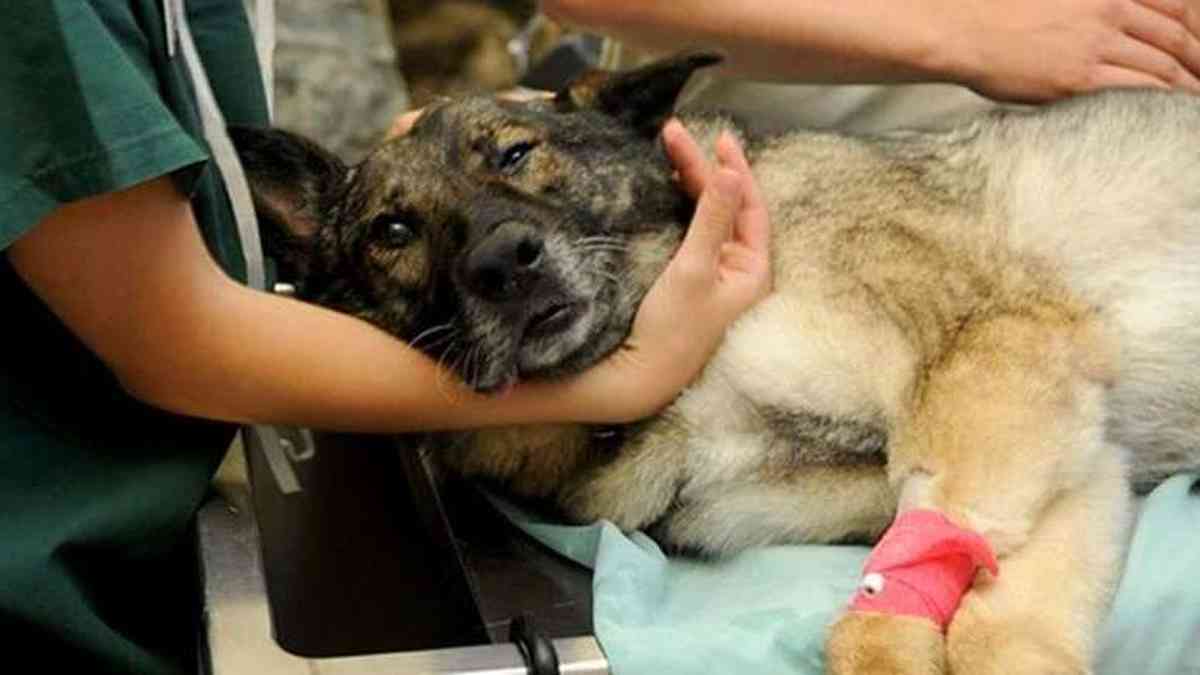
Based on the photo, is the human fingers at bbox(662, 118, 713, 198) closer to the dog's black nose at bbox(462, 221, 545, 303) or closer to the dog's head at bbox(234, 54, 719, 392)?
the dog's head at bbox(234, 54, 719, 392)

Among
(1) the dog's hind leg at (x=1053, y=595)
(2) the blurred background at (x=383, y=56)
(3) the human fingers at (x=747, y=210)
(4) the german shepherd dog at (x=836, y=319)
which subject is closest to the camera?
(1) the dog's hind leg at (x=1053, y=595)

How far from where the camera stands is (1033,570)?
4.09ft

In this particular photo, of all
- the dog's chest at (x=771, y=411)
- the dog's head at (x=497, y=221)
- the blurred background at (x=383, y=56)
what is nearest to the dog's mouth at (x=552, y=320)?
the dog's head at (x=497, y=221)

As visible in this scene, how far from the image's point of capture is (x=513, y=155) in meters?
1.47

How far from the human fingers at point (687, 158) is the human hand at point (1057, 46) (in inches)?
13.4

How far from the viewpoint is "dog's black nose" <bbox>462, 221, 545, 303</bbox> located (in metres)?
1.32

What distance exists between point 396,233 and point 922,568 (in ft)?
1.93

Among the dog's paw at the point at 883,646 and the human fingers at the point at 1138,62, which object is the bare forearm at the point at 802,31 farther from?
the dog's paw at the point at 883,646

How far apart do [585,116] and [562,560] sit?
1.47 feet

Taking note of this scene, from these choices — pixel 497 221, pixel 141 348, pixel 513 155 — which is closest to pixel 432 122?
pixel 513 155

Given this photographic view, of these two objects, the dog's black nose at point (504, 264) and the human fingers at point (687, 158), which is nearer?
the dog's black nose at point (504, 264)

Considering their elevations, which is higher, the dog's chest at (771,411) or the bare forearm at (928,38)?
the bare forearm at (928,38)

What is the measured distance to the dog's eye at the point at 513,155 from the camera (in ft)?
4.80

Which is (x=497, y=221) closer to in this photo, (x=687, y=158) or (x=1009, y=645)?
(x=687, y=158)
